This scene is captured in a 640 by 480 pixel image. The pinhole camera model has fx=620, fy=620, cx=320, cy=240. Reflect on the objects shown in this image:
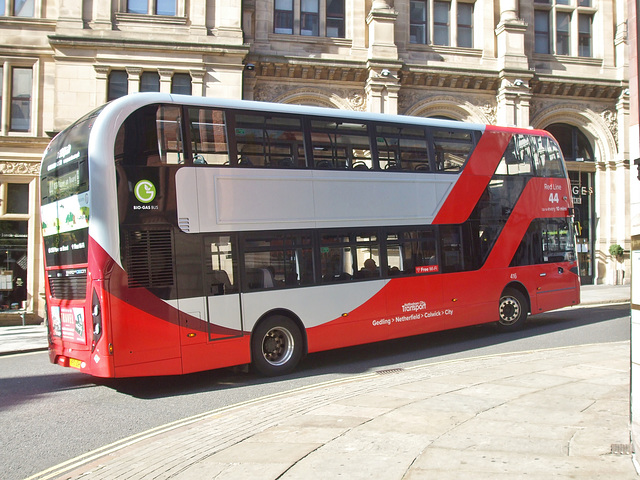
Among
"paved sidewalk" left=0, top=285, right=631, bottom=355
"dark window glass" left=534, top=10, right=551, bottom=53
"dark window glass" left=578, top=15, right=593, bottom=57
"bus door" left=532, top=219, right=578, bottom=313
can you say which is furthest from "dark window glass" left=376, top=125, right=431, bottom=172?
"dark window glass" left=578, top=15, right=593, bottom=57

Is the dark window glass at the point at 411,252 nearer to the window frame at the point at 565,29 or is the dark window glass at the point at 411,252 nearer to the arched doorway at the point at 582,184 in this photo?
the arched doorway at the point at 582,184

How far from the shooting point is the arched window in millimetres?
25156

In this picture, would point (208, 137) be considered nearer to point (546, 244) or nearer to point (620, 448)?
point (620, 448)

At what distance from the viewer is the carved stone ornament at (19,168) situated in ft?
64.6

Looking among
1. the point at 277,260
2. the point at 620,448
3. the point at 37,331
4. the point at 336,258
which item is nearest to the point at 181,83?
the point at 37,331

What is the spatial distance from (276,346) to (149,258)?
8.48 ft

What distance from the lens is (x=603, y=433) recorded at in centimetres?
561

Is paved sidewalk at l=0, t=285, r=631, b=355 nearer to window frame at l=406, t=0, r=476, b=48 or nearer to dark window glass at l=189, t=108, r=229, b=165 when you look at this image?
dark window glass at l=189, t=108, r=229, b=165

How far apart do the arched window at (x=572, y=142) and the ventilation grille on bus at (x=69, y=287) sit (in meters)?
21.2

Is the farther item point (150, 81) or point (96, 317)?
point (150, 81)

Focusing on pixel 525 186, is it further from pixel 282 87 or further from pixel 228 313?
pixel 282 87

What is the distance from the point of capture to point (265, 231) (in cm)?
966

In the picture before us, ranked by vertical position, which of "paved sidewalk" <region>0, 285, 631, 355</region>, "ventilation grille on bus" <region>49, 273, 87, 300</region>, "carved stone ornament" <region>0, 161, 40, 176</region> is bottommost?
"paved sidewalk" <region>0, 285, 631, 355</region>

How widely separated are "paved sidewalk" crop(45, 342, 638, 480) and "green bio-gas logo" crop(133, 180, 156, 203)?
120 inches
